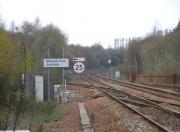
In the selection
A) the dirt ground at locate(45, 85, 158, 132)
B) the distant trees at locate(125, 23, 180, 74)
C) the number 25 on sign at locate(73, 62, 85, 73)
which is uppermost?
the distant trees at locate(125, 23, 180, 74)

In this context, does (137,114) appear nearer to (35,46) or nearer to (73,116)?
(73,116)

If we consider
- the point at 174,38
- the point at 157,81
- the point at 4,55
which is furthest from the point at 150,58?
the point at 4,55

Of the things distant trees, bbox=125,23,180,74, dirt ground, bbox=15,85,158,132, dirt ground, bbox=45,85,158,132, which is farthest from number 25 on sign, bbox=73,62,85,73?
distant trees, bbox=125,23,180,74

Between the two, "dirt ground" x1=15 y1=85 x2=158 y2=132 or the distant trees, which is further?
the distant trees

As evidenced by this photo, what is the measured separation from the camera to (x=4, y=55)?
24.0 m

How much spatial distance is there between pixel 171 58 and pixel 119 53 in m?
101

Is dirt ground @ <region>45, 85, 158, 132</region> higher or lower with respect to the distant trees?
lower

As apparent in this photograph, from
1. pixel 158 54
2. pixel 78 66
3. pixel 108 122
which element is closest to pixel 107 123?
pixel 108 122

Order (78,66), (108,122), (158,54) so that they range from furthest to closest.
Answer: (158,54)
(78,66)
(108,122)

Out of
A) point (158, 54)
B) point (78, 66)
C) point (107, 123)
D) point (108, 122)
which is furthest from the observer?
point (158, 54)

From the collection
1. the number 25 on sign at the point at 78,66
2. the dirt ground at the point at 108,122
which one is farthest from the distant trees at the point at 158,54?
the dirt ground at the point at 108,122

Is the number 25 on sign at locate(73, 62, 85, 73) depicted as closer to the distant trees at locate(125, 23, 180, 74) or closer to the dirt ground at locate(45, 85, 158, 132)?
the dirt ground at locate(45, 85, 158, 132)

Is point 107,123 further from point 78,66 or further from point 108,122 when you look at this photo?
point 78,66

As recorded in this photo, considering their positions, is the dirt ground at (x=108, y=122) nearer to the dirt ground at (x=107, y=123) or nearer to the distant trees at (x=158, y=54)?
the dirt ground at (x=107, y=123)
